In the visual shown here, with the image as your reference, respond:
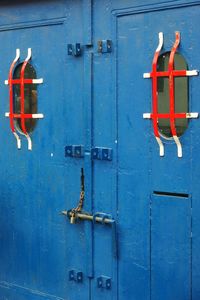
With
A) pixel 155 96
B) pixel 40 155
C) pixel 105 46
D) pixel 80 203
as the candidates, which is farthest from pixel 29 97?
pixel 155 96

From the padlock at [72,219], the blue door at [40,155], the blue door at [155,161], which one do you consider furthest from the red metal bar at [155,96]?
the padlock at [72,219]

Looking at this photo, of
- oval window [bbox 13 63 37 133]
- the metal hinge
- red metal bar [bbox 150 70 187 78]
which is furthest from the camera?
oval window [bbox 13 63 37 133]

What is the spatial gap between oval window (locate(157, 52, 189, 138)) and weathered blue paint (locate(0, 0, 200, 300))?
1.9 inches

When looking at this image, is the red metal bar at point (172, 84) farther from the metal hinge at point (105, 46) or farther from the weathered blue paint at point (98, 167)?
the metal hinge at point (105, 46)

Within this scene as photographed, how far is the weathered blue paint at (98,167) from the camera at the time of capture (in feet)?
10.5

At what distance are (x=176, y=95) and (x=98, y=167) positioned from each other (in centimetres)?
69

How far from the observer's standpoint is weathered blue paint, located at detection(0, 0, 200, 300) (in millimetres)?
3215

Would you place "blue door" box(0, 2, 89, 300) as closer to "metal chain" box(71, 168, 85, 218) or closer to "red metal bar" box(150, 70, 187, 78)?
"metal chain" box(71, 168, 85, 218)

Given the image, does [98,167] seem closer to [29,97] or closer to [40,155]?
[40,155]

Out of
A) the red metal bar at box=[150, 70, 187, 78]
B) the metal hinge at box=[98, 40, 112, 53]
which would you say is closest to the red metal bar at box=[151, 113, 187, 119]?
the red metal bar at box=[150, 70, 187, 78]

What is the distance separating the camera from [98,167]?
11.6ft

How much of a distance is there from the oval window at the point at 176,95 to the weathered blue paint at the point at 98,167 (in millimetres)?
48

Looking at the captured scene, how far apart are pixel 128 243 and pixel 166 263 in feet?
0.90

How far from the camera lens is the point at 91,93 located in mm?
3521
